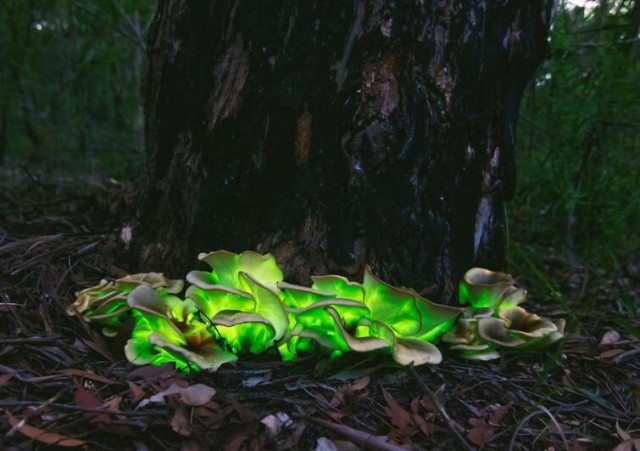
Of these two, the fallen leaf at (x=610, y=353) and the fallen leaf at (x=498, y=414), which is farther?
the fallen leaf at (x=610, y=353)

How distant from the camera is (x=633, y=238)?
3.17 metres

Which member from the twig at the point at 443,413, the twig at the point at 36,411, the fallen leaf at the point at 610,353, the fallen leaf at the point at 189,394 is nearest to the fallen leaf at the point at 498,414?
the twig at the point at 443,413

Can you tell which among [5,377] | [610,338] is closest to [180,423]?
[5,377]

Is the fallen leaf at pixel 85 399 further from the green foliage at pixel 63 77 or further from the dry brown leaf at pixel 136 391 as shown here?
the green foliage at pixel 63 77

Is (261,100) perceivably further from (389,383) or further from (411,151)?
(389,383)

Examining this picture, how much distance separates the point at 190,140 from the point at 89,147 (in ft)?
9.77

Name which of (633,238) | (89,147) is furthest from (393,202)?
(89,147)

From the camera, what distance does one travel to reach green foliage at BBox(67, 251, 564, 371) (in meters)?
1.67

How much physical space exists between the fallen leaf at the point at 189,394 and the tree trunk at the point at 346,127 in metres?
0.60

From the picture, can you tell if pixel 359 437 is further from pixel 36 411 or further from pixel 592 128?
pixel 592 128

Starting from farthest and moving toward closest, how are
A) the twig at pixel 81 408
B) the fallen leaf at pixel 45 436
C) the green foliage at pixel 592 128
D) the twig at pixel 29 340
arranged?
the green foliage at pixel 592 128 → the twig at pixel 29 340 → the twig at pixel 81 408 → the fallen leaf at pixel 45 436

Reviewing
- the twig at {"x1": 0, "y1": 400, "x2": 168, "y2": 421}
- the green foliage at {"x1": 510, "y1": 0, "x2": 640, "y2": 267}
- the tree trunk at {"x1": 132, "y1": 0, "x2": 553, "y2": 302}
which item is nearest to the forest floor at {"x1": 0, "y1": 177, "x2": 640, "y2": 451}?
the twig at {"x1": 0, "y1": 400, "x2": 168, "y2": 421}

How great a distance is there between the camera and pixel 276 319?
5.55ft

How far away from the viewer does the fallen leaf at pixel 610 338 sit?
2.34 metres
